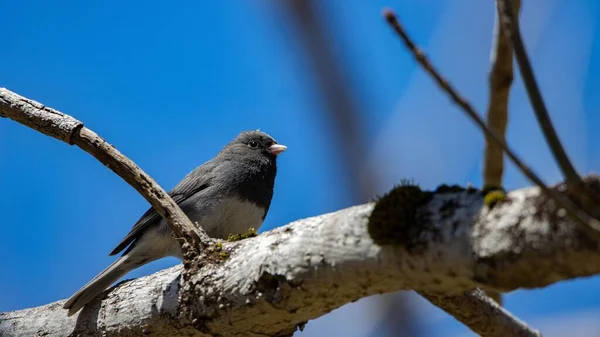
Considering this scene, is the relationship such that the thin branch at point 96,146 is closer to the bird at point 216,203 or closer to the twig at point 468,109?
the bird at point 216,203

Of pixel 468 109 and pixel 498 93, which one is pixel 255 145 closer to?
pixel 498 93

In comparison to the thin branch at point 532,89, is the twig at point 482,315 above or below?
above

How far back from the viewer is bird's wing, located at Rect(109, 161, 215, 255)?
417 centimetres

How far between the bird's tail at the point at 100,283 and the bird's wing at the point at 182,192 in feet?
0.82

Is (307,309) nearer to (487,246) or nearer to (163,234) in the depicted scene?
(487,246)

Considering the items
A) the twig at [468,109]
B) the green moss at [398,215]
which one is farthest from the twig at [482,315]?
the twig at [468,109]

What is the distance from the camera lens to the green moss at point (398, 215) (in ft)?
6.57

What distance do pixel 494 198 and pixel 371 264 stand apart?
1.48 feet

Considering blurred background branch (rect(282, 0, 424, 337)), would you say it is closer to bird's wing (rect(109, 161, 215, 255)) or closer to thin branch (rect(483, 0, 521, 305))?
thin branch (rect(483, 0, 521, 305))

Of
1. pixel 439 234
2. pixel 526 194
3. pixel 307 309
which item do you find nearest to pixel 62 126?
pixel 307 309

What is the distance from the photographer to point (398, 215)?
2020 millimetres

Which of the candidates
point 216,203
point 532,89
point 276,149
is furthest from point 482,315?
point 276,149

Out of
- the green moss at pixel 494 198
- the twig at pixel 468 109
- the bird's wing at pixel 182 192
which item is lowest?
the twig at pixel 468 109

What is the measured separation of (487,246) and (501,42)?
79 centimetres
